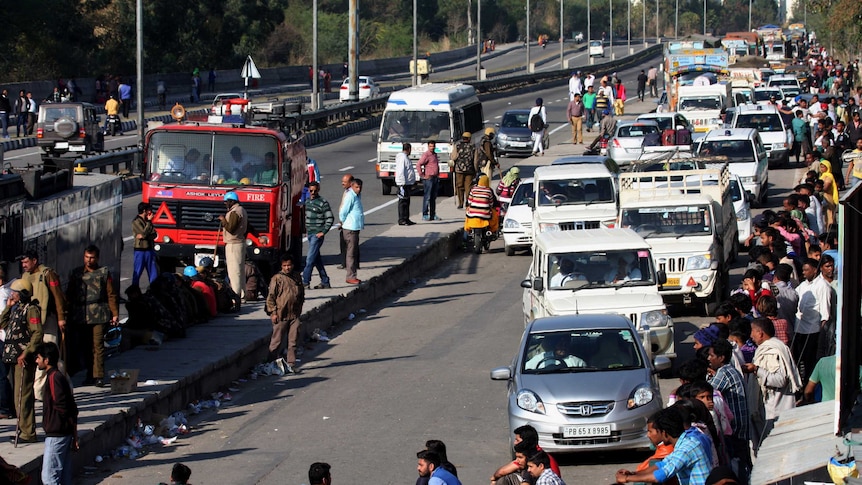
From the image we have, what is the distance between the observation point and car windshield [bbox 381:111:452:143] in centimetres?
3356

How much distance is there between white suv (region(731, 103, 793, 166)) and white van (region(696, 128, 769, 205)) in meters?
5.19

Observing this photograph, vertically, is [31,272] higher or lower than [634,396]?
higher

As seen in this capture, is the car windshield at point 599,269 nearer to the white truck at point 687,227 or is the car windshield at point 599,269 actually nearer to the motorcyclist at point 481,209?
the white truck at point 687,227

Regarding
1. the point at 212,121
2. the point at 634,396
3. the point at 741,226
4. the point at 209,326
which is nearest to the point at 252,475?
the point at 634,396

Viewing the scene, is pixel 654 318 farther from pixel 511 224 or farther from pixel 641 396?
pixel 511 224

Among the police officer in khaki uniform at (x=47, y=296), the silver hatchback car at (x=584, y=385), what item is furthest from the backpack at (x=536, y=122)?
the police officer in khaki uniform at (x=47, y=296)

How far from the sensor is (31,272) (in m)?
13.0

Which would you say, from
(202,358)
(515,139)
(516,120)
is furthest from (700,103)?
(202,358)

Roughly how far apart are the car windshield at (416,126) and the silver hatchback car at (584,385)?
2077 cm

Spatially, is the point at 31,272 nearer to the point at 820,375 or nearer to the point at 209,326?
the point at 209,326

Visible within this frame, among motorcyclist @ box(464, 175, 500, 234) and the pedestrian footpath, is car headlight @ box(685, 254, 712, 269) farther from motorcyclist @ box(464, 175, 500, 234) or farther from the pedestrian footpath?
A: motorcyclist @ box(464, 175, 500, 234)

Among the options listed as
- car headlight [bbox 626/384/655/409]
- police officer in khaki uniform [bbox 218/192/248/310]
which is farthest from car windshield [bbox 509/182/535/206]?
car headlight [bbox 626/384/655/409]

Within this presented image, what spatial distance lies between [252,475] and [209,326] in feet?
19.6

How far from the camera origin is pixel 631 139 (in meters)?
36.1
